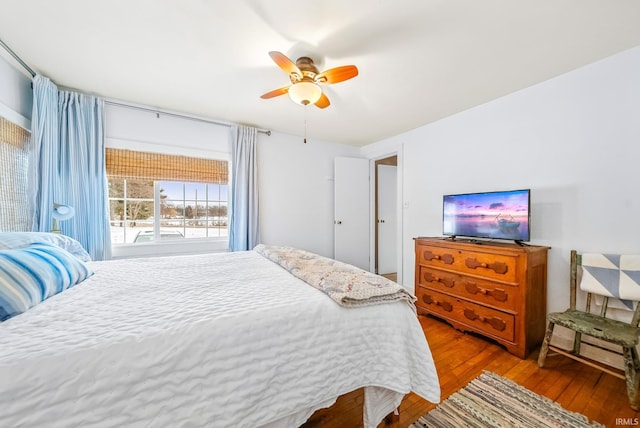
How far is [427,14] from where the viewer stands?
1491 millimetres

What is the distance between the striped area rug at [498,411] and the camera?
1.36 metres

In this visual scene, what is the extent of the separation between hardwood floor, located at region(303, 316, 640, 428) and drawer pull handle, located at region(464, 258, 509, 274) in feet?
2.28

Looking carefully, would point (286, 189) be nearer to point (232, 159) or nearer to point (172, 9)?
point (232, 159)

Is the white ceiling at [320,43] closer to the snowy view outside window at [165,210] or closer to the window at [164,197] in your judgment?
the window at [164,197]

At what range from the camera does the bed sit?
70cm

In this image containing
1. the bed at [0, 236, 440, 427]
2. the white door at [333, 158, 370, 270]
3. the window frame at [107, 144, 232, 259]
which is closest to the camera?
the bed at [0, 236, 440, 427]

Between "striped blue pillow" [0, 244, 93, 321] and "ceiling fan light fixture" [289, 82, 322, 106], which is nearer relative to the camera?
"striped blue pillow" [0, 244, 93, 321]

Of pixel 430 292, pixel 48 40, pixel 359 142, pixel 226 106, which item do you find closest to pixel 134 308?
pixel 48 40

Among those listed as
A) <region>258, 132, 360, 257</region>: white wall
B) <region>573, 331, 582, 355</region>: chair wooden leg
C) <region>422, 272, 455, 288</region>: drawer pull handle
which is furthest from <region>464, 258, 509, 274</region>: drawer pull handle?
<region>258, 132, 360, 257</region>: white wall

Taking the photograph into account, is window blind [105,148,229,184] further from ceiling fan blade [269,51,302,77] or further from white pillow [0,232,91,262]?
ceiling fan blade [269,51,302,77]

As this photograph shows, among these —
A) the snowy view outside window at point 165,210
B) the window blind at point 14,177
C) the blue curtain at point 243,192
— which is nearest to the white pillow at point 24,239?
the window blind at point 14,177

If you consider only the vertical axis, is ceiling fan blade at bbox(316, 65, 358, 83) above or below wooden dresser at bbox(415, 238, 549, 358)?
above

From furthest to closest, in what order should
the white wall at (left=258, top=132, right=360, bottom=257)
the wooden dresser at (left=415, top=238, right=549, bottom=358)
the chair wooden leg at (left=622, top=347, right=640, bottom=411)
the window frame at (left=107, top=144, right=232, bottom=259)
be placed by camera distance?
the white wall at (left=258, top=132, right=360, bottom=257) → the window frame at (left=107, top=144, right=232, bottom=259) → the wooden dresser at (left=415, top=238, right=549, bottom=358) → the chair wooden leg at (left=622, top=347, right=640, bottom=411)

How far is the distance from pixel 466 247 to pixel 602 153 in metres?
1.24
